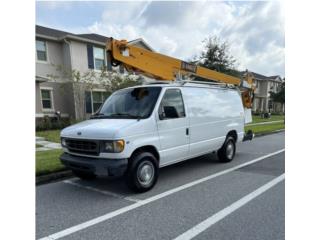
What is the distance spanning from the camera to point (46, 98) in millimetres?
16344

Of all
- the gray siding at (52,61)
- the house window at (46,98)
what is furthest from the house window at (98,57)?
the house window at (46,98)

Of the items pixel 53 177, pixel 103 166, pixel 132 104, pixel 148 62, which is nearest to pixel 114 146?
pixel 103 166

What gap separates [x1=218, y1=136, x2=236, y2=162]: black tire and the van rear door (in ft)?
5.86

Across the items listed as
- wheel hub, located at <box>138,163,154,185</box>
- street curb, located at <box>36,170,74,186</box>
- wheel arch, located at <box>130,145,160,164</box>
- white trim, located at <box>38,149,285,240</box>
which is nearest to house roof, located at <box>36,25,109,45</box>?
street curb, located at <box>36,170,74,186</box>

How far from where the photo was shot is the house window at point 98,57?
59.3 feet

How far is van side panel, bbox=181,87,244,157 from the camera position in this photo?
573 centimetres

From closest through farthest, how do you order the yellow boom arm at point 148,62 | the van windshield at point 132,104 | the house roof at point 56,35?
the van windshield at point 132,104
the yellow boom arm at point 148,62
the house roof at point 56,35

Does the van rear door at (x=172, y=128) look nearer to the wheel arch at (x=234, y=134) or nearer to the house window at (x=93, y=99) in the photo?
the wheel arch at (x=234, y=134)

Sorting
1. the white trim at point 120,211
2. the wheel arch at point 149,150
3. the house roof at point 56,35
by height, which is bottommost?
the white trim at point 120,211

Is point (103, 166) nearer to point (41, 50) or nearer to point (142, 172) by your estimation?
point (142, 172)

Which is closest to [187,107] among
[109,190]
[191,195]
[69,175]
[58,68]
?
[191,195]

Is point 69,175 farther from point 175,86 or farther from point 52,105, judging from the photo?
point 52,105

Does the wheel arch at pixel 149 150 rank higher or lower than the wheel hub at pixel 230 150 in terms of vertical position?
higher

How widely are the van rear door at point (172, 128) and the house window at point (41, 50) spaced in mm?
13980
